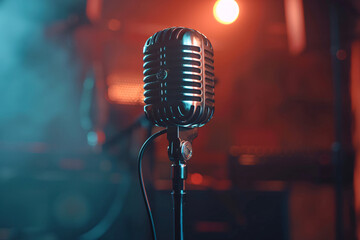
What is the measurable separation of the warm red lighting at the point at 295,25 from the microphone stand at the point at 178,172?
326 centimetres

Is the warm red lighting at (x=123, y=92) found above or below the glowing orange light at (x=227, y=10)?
below

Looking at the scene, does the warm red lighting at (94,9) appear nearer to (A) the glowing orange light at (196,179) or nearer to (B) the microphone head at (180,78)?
(A) the glowing orange light at (196,179)

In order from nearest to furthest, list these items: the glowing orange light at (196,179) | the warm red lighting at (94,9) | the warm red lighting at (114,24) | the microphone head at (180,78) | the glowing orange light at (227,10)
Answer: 1. the microphone head at (180,78)
2. the glowing orange light at (196,179)
3. the glowing orange light at (227,10)
4. the warm red lighting at (94,9)
5. the warm red lighting at (114,24)

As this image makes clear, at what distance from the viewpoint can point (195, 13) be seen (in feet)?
11.3

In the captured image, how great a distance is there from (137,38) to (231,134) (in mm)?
1556

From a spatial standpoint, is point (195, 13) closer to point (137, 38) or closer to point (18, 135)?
point (137, 38)

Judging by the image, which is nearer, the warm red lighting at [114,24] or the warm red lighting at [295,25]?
the warm red lighting at [114,24]

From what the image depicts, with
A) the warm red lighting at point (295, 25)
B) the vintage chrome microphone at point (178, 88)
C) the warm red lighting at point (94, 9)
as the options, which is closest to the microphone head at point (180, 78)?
the vintage chrome microphone at point (178, 88)

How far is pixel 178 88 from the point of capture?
650mm

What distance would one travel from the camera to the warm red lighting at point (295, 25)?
3.46 meters

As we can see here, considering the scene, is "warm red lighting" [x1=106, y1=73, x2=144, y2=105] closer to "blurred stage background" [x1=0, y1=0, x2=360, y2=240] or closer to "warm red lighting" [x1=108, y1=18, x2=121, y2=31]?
"blurred stage background" [x1=0, y1=0, x2=360, y2=240]

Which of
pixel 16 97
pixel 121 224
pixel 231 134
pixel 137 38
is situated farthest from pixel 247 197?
pixel 16 97

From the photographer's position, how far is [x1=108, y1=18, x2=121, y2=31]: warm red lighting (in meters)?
3.28

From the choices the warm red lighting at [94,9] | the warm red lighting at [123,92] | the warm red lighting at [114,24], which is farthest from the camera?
the warm red lighting at [114,24]
